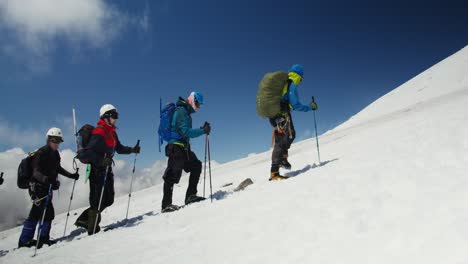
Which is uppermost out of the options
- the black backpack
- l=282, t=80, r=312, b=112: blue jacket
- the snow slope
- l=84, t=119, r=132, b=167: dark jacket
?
l=282, t=80, r=312, b=112: blue jacket

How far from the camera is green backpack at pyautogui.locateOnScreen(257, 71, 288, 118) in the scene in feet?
23.0

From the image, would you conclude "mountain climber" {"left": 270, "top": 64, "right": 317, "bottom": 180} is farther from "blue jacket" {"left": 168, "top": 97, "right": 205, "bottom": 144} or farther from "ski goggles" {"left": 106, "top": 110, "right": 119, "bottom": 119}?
"ski goggles" {"left": 106, "top": 110, "right": 119, "bottom": 119}

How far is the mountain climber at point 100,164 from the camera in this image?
6070 millimetres

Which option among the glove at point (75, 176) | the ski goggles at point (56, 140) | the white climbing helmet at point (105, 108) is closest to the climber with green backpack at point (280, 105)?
the white climbing helmet at point (105, 108)

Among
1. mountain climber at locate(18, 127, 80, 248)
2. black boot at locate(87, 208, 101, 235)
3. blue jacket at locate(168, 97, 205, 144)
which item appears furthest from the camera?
blue jacket at locate(168, 97, 205, 144)

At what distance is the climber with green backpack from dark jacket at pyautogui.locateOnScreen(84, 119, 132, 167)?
12.7ft

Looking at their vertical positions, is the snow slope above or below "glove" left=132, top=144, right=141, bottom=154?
below

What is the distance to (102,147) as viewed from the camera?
634cm

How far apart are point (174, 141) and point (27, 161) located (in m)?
→ 3.63

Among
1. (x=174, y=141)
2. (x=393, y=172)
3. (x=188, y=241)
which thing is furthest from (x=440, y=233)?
(x=174, y=141)

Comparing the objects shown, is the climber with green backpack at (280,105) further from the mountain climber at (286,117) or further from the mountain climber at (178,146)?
the mountain climber at (178,146)

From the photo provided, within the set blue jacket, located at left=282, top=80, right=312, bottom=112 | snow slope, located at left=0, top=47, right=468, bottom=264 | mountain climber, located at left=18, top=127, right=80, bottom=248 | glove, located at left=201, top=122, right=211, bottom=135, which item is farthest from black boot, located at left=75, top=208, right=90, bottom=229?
blue jacket, located at left=282, top=80, right=312, bottom=112

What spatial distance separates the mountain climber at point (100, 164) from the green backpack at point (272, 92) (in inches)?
148

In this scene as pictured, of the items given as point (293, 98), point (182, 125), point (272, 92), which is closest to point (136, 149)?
point (182, 125)
